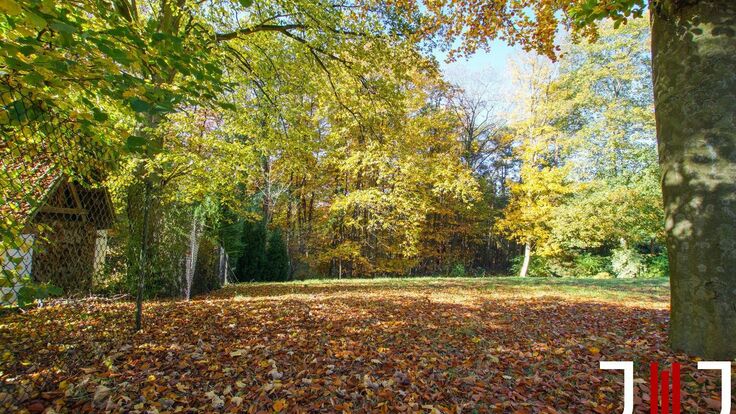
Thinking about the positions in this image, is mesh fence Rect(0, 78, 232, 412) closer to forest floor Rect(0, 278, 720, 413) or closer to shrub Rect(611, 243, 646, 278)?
forest floor Rect(0, 278, 720, 413)

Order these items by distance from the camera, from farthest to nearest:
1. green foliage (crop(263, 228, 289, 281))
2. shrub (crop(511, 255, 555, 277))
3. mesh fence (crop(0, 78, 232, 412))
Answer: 1. shrub (crop(511, 255, 555, 277))
2. green foliage (crop(263, 228, 289, 281))
3. mesh fence (crop(0, 78, 232, 412))

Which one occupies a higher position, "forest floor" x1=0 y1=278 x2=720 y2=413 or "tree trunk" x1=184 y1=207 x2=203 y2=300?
"tree trunk" x1=184 y1=207 x2=203 y2=300

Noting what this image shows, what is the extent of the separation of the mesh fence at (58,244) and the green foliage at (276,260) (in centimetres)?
429

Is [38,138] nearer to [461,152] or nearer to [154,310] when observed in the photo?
[154,310]

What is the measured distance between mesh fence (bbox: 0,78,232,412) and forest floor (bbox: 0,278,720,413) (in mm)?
62

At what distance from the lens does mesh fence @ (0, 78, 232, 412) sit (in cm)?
250

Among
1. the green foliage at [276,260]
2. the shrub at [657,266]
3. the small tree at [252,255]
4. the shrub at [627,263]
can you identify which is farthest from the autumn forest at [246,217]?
the shrub at [657,266]

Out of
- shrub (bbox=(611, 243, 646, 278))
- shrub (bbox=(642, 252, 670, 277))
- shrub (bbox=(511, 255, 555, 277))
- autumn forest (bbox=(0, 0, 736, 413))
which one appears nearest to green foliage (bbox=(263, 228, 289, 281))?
autumn forest (bbox=(0, 0, 736, 413))

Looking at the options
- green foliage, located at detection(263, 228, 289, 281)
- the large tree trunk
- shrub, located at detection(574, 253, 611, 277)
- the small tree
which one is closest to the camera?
the large tree trunk

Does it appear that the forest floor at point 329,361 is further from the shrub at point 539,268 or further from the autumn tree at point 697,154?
the shrub at point 539,268

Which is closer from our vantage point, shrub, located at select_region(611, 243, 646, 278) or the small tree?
the small tree

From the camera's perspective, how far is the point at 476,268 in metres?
26.5

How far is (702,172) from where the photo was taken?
10.6ft

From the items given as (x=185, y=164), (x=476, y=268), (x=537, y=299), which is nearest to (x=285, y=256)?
(x=185, y=164)
